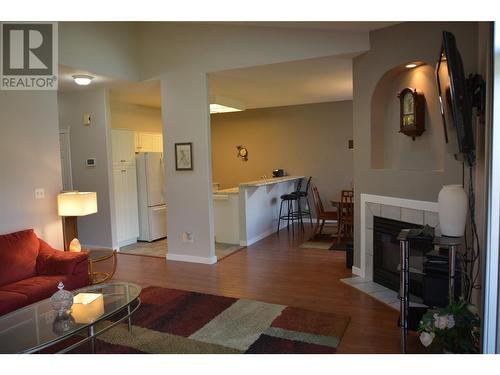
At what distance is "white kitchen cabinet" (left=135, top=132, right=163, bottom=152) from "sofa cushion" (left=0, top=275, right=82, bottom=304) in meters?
3.46

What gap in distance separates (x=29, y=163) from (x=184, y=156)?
1836 millimetres

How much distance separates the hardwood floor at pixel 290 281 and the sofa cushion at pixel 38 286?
97cm

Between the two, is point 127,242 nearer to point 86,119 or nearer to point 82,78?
point 86,119

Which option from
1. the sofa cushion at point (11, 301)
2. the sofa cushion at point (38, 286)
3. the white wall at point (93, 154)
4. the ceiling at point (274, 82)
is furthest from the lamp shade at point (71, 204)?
the white wall at point (93, 154)

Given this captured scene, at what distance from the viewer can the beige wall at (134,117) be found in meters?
6.21

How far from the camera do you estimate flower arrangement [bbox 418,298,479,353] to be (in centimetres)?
217

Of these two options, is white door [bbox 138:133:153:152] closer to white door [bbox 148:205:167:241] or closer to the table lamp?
white door [bbox 148:205:167:241]

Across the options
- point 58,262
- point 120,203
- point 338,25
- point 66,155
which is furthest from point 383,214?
point 66,155

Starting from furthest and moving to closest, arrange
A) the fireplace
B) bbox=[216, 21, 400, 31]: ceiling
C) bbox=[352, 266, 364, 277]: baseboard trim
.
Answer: bbox=[352, 266, 364, 277]: baseboard trim → bbox=[216, 21, 400, 31]: ceiling → the fireplace

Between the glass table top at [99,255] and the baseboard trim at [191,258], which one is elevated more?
the glass table top at [99,255]

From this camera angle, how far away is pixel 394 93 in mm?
3879

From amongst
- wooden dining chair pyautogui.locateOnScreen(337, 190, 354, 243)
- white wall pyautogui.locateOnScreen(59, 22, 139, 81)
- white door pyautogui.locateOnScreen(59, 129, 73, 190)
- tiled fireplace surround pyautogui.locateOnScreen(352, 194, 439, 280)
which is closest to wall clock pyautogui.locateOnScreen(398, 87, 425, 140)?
tiled fireplace surround pyautogui.locateOnScreen(352, 194, 439, 280)

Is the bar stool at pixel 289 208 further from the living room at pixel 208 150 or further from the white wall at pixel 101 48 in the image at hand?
the white wall at pixel 101 48
